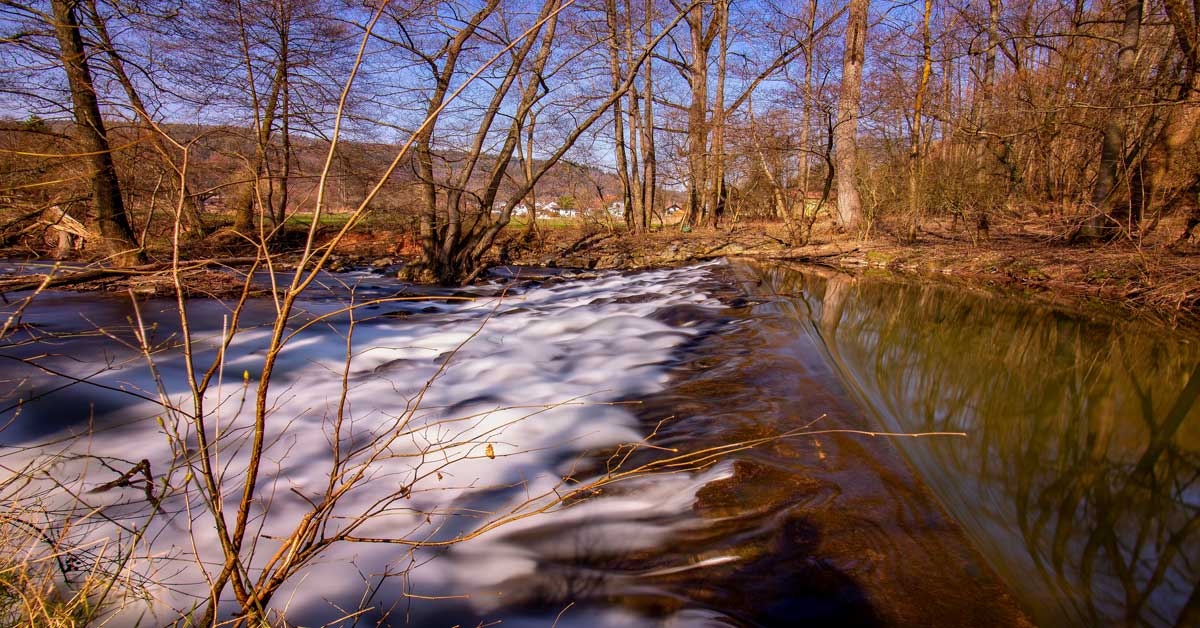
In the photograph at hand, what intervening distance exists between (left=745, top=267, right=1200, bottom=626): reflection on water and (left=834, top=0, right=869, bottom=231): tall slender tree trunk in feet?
20.9

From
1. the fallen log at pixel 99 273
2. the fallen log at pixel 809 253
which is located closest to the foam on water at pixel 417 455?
the fallen log at pixel 99 273

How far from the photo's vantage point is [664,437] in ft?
9.82

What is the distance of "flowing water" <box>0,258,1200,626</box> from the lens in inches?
71.2

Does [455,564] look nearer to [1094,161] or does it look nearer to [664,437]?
[664,437]

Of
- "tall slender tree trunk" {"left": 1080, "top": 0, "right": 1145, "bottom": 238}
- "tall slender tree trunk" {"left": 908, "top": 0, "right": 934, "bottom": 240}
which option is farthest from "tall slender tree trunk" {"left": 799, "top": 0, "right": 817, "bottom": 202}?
"tall slender tree trunk" {"left": 1080, "top": 0, "right": 1145, "bottom": 238}

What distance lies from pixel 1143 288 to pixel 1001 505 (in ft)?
18.3

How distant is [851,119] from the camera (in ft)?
36.8

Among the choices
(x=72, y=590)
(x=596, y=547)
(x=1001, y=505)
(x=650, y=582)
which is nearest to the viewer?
(x=72, y=590)

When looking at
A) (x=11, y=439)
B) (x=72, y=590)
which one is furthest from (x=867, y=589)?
(x=11, y=439)

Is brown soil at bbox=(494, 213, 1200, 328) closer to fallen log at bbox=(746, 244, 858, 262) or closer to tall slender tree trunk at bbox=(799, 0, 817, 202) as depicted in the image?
fallen log at bbox=(746, 244, 858, 262)

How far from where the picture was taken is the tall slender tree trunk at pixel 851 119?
1132 centimetres

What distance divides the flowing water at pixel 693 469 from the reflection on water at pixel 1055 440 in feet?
0.05

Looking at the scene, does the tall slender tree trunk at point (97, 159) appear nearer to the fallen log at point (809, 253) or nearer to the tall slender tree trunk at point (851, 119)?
the fallen log at point (809, 253)

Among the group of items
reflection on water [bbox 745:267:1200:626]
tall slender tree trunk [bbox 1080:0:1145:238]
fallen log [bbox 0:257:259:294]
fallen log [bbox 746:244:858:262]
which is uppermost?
tall slender tree trunk [bbox 1080:0:1145:238]
